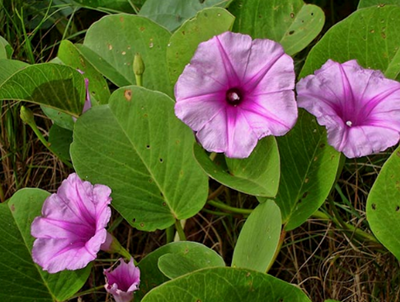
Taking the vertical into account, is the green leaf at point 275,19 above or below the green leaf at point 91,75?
above

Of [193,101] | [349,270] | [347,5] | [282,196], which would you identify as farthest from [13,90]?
[347,5]

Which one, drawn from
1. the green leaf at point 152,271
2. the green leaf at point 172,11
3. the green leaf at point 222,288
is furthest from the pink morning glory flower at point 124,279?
the green leaf at point 172,11

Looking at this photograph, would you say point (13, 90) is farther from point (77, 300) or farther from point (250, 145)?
point (77, 300)

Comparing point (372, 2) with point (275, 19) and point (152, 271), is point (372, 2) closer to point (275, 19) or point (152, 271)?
point (275, 19)

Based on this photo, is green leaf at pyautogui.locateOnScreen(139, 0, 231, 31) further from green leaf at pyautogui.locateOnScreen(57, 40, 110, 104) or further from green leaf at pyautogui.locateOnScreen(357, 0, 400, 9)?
green leaf at pyautogui.locateOnScreen(357, 0, 400, 9)

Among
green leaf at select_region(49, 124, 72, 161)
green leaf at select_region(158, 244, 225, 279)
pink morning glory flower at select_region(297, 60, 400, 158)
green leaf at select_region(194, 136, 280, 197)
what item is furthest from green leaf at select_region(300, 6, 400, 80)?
green leaf at select_region(49, 124, 72, 161)

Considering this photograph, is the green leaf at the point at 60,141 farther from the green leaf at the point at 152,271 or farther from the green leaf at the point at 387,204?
the green leaf at the point at 387,204
